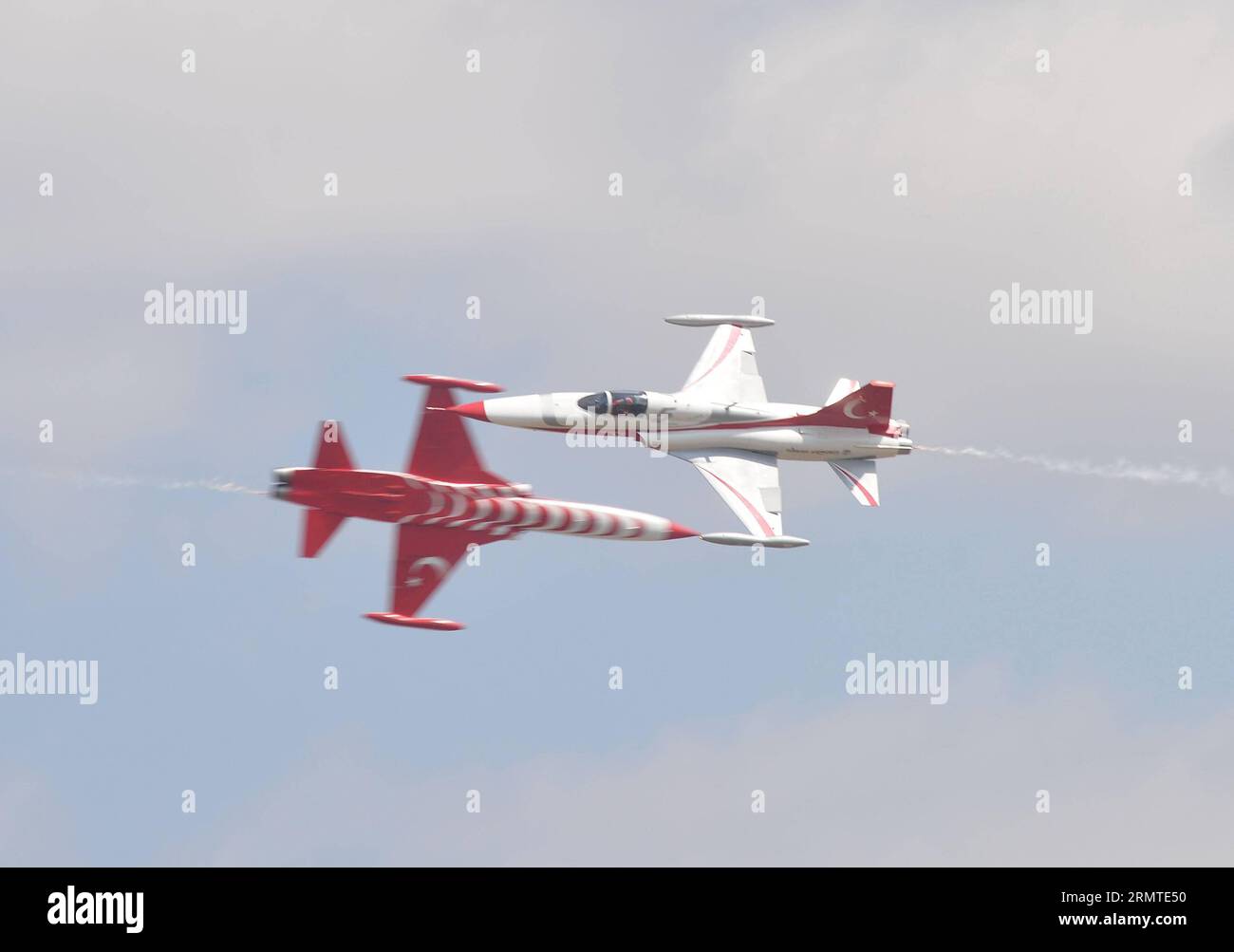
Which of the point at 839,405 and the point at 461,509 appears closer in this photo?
the point at 461,509

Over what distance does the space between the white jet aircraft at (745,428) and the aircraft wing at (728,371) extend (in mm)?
65

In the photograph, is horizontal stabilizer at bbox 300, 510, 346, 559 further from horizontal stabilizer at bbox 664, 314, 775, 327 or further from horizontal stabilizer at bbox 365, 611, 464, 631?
horizontal stabilizer at bbox 664, 314, 775, 327

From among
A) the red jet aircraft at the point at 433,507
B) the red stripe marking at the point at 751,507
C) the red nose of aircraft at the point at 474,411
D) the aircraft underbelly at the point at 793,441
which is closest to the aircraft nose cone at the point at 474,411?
the red nose of aircraft at the point at 474,411

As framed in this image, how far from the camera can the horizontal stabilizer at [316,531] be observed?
69000mm

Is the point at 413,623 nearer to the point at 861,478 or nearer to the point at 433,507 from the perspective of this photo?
the point at 433,507

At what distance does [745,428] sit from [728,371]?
2702mm

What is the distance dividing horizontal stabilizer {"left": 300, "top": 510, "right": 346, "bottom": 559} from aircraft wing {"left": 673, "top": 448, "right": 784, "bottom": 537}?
1281cm

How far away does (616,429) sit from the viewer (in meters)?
76.4

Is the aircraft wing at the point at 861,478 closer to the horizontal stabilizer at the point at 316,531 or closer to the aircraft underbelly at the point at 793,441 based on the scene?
the aircraft underbelly at the point at 793,441
